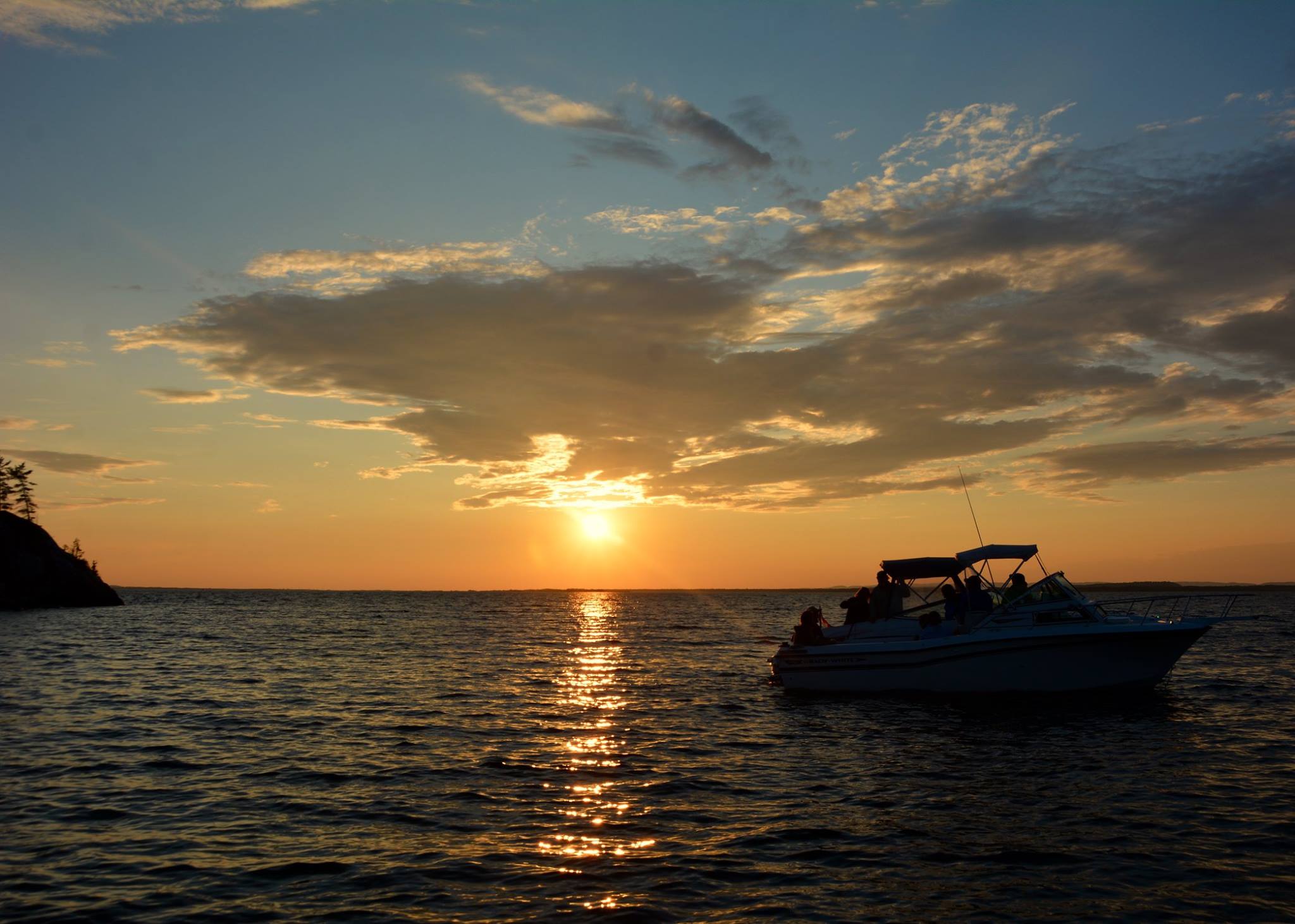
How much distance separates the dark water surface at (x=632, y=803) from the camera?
32.8 ft

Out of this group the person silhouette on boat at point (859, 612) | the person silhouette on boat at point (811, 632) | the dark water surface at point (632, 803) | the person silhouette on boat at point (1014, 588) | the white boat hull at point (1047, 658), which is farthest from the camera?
the person silhouette on boat at point (859, 612)

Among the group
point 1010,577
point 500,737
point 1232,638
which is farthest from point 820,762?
point 1232,638

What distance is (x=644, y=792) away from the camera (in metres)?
15.1

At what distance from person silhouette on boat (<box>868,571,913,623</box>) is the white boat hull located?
2.08 m

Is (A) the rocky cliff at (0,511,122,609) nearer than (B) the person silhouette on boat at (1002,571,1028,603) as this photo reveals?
No

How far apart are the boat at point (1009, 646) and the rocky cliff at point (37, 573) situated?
8396 cm

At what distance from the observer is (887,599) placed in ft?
94.6

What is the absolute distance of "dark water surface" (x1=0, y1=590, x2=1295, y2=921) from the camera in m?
9.99

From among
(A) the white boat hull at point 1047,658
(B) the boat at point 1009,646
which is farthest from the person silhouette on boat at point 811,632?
(A) the white boat hull at point 1047,658

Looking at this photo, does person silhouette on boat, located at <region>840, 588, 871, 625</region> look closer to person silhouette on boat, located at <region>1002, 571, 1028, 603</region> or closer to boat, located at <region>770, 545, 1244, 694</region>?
boat, located at <region>770, 545, 1244, 694</region>

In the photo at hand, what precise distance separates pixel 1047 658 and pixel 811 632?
7.12 m

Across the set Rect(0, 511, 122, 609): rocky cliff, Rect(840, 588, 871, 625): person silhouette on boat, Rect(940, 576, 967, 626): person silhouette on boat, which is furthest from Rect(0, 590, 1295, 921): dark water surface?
Rect(0, 511, 122, 609): rocky cliff

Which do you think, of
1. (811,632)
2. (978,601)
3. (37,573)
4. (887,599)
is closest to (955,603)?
(978,601)

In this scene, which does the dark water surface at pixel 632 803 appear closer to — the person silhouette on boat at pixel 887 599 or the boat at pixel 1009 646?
the boat at pixel 1009 646
